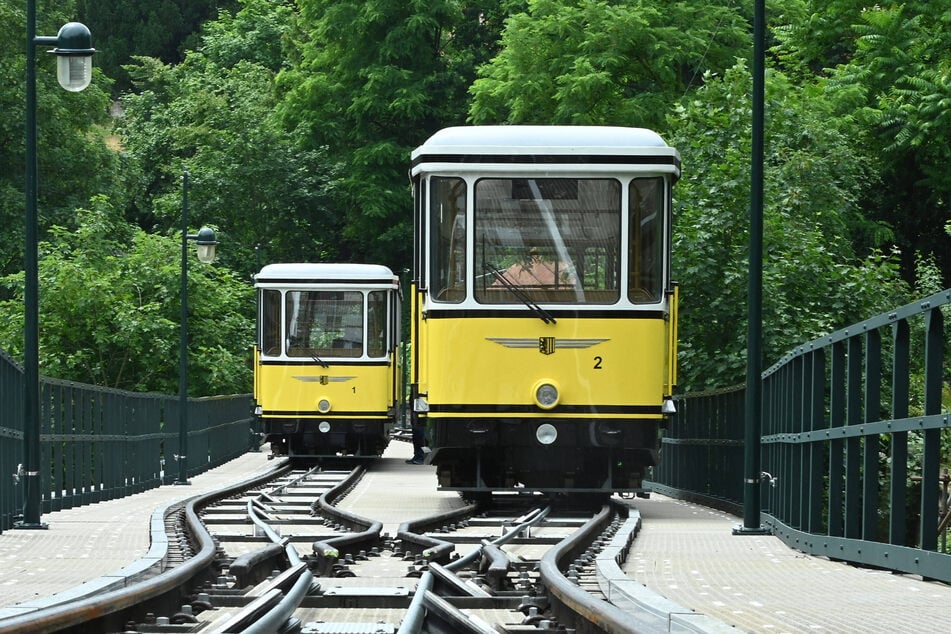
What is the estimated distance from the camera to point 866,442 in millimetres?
11672

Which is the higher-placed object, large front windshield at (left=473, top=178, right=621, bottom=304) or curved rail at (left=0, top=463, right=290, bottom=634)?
large front windshield at (left=473, top=178, right=621, bottom=304)

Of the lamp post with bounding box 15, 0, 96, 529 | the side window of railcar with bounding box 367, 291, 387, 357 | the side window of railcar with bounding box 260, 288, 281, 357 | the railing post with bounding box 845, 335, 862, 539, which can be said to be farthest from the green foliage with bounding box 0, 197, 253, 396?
the railing post with bounding box 845, 335, 862, 539

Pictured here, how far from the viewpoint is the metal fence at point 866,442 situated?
9867 mm

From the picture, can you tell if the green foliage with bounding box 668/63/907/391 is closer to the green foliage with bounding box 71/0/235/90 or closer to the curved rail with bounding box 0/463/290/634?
the curved rail with bounding box 0/463/290/634

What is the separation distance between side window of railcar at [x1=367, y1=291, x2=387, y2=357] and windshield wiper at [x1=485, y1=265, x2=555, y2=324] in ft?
43.4

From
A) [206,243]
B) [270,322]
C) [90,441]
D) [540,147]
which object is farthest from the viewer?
[206,243]

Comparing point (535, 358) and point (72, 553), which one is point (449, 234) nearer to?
point (535, 358)

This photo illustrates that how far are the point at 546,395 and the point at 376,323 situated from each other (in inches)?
528

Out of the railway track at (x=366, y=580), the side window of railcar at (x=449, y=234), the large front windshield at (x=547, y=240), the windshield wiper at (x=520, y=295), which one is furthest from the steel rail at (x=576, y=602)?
the side window of railcar at (x=449, y=234)

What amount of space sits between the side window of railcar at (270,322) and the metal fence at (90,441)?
1776 mm

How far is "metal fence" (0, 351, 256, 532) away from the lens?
17.0 metres

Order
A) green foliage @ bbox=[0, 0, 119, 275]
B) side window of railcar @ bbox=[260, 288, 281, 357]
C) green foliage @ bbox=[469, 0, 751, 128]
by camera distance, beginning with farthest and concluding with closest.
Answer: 1. green foliage @ bbox=[0, 0, 119, 275]
2. green foliage @ bbox=[469, 0, 751, 128]
3. side window of railcar @ bbox=[260, 288, 281, 357]

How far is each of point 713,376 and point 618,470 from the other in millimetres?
7843

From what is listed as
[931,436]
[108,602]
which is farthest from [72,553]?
[931,436]
